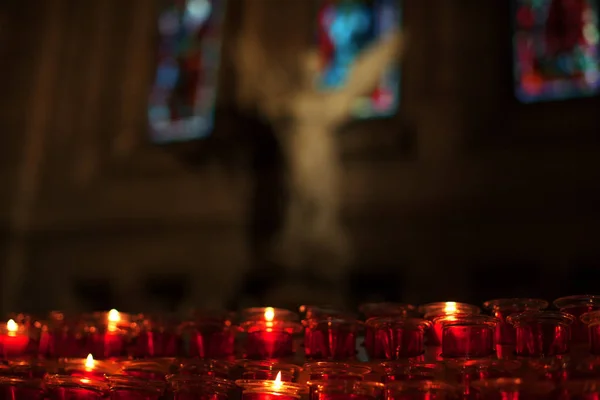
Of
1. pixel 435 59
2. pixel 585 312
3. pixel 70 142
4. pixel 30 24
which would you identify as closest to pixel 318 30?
pixel 435 59

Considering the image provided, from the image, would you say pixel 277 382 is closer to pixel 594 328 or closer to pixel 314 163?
pixel 594 328

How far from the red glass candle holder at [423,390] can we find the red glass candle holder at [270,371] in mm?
141

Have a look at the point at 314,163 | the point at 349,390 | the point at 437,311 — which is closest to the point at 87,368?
the point at 349,390

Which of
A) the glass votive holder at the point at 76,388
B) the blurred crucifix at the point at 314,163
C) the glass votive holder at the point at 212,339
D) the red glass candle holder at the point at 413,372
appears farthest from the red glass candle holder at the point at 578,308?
the blurred crucifix at the point at 314,163

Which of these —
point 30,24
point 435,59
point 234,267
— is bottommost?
point 234,267

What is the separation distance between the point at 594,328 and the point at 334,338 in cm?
31

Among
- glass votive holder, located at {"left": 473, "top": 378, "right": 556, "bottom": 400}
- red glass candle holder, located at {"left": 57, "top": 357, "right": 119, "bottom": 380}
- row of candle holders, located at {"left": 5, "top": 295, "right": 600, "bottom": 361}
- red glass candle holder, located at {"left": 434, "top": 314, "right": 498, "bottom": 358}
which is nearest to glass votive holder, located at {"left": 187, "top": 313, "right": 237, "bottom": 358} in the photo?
row of candle holders, located at {"left": 5, "top": 295, "right": 600, "bottom": 361}

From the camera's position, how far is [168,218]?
462 cm

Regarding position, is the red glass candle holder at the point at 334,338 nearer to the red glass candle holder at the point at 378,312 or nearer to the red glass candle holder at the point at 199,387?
the red glass candle holder at the point at 378,312

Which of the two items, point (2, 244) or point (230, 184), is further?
point (2, 244)

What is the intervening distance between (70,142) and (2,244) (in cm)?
87

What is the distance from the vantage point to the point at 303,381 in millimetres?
779

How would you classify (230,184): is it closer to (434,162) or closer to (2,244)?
(434,162)

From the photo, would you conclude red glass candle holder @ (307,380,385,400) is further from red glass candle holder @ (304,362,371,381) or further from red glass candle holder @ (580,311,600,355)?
red glass candle holder @ (580,311,600,355)
